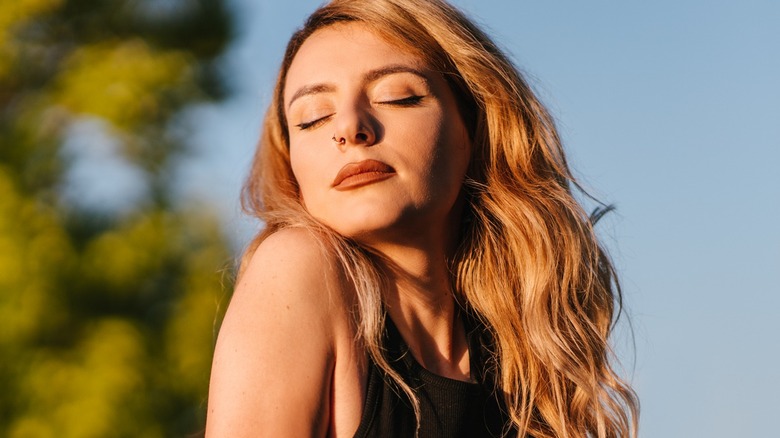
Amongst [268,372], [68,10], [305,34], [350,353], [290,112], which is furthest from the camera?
[68,10]

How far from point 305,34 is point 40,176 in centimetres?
524

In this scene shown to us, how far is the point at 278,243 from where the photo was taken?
7.03ft

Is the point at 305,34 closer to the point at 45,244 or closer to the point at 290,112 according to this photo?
the point at 290,112

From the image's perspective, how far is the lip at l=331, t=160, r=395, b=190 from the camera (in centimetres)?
216

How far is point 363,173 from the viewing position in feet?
7.12

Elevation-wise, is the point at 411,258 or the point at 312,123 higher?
the point at 312,123

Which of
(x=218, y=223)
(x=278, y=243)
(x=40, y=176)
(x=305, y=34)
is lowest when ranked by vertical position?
(x=218, y=223)

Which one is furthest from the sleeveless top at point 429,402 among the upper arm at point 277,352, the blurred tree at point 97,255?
the blurred tree at point 97,255

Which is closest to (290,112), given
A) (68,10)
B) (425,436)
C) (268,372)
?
(268,372)

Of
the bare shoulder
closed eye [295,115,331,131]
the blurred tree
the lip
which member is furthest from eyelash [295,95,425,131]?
the blurred tree

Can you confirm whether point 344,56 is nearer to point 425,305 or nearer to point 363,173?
point 363,173

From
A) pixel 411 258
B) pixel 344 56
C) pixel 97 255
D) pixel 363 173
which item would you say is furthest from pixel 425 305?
pixel 97 255

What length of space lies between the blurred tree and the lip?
14.9 feet

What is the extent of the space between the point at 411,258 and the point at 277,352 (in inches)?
22.2
